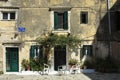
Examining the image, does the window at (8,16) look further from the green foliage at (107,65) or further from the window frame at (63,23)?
the green foliage at (107,65)

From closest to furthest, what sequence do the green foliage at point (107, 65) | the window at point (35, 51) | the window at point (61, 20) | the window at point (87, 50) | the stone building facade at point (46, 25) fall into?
the green foliage at point (107, 65)
the stone building facade at point (46, 25)
the window at point (35, 51)
the window at point (61, 20)
the window at point (87, 50)

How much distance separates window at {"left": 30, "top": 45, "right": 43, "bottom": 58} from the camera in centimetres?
2681

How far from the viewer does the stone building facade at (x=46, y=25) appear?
26.7 meters

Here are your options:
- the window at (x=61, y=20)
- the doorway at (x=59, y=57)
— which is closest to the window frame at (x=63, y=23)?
the window at (x=61, y=20)

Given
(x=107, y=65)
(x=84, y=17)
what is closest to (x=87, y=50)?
(x=107, y=65)

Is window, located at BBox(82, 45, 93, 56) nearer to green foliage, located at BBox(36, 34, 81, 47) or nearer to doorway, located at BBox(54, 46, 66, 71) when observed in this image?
green foliage, located at BBox(36, 34, 81, 47)

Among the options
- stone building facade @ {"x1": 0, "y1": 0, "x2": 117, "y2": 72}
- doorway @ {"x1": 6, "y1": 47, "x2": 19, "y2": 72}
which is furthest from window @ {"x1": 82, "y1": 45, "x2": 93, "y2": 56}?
doorway @ {"x1": 6, "y1": 47, "x2": 19, "y2": 72}

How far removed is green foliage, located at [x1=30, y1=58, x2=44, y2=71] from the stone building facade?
646mm

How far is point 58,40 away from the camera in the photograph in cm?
2603

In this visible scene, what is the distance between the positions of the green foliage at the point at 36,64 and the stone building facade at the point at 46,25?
65cm

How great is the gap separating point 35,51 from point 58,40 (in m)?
2.30

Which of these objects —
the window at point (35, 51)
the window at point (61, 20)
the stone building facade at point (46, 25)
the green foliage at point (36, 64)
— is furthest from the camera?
the window at point (61, 20)

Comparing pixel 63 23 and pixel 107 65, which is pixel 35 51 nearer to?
pixel 63 23

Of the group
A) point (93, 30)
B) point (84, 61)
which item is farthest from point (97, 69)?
point (93, 30)
